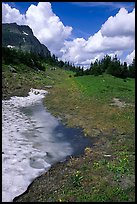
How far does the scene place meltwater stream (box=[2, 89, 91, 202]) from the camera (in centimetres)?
1520

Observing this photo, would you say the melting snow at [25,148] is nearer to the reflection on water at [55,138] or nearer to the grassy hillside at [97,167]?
the reflection on water at [55,138]

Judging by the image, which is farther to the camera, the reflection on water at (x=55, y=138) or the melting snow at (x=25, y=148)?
the reflection on water at (x=55, y=138)

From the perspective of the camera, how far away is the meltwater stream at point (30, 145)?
1520 centimetres

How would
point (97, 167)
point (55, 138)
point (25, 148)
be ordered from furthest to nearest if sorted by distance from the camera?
point (55, 138)
point (25, 148)
point (97, 167)

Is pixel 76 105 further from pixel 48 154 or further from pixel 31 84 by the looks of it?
pixel 31 84

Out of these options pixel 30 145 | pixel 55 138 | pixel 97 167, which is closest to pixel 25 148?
pixel 30 145

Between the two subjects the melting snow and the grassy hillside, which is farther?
the melting snow

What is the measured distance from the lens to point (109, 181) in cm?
1481

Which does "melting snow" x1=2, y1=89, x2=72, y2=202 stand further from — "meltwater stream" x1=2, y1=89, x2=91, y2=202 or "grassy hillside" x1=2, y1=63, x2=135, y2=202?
"grassy hillside" x1=2, y1=63, x2=135, y2=202

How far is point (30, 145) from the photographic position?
2116cm

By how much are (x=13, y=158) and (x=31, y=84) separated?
44745 mm

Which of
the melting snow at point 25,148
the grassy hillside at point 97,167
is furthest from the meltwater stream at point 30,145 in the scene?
the grassy hillside at point 97,167

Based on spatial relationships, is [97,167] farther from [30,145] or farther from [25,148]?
[30,145]

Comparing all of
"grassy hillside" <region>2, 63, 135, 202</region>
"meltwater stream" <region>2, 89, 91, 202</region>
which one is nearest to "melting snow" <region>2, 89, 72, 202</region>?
"meltwater stream" <region>2, 89, 91, 202</region>
